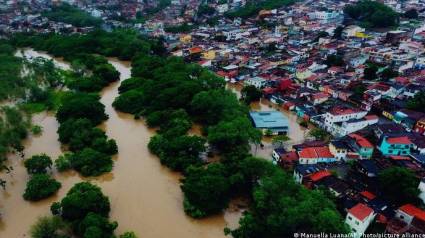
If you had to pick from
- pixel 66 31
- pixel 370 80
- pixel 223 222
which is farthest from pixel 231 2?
pixel 223 222

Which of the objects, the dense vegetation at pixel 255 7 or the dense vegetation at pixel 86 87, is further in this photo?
the dense vegetation at pixel 255 7

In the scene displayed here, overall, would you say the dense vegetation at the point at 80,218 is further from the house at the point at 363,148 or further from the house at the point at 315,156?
the house at the point at 363,148

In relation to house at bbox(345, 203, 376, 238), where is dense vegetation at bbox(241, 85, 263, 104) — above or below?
below

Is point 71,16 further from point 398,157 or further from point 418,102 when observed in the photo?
point 398,157

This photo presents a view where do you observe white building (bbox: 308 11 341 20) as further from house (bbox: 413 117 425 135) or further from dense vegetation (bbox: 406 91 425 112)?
house (bbox: 413 117 425 135)

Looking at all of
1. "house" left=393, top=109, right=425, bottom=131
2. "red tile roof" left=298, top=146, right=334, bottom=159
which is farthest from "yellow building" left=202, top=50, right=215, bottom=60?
"red tile roof" left=298, top=146, right=334, bottom=159

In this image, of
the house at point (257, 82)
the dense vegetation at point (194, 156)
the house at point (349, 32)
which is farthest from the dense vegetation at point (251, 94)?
the house at point (349, 32)

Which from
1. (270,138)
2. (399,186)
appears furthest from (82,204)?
(399,186)
